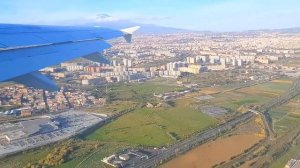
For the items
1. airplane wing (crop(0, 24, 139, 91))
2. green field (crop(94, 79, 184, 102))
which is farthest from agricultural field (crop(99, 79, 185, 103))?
airplane wing (crop(0, 24, 139, 91))

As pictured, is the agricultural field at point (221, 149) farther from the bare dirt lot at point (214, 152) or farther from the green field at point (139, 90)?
the green field at point (139, 90)

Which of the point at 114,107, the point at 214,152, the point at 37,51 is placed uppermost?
the point at 37,51

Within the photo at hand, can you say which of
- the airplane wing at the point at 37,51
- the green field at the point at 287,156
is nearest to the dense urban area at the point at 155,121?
the green field at the point at 287,156

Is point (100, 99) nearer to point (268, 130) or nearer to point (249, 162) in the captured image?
point (268, 130)

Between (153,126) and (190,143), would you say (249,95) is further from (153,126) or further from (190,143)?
(190,143)

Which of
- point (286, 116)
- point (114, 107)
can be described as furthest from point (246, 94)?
point (114, 107)

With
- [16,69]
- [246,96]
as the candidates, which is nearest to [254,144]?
[246,96]
